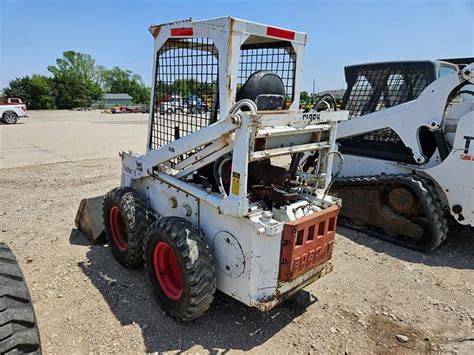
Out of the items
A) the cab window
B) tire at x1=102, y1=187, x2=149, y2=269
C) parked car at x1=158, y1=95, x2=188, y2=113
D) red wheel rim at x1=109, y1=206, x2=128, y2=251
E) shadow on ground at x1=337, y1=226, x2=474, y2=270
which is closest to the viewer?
parked car at x1=158, y1=95, x2=188, y2=113

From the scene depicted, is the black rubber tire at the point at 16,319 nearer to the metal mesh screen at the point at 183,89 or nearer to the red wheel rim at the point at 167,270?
the red wheel rim at the point at 167,270

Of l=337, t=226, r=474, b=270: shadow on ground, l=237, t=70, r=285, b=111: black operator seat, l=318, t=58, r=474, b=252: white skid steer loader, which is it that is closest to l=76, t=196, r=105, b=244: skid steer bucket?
l=237, t=70, r=285, b=111: black operator seat

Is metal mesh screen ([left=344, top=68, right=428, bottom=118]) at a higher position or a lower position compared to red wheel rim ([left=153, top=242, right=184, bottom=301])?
higher

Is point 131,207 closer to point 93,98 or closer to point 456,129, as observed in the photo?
point 456,129

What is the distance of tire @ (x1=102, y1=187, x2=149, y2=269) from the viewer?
356 cm

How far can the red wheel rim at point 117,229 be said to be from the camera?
155 inches

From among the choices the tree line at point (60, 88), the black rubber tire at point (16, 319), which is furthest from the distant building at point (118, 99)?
the black rubber tire at point (16, 319)

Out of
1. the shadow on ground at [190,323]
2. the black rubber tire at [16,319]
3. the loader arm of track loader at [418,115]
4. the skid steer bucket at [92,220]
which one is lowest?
the shadow on ground at [190,323]

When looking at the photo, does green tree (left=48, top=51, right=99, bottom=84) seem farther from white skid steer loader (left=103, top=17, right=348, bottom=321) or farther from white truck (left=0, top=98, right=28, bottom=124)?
white skid steer loader (left=103, top=17, right=348, bottom=321)

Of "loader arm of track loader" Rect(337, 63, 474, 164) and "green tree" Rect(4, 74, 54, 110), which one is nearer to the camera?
"loader arm of track loader" Rect(337, 63, 474, 164)

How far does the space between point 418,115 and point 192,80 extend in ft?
10.2

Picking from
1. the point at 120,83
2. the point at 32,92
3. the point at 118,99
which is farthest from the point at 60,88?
the point at 120,83

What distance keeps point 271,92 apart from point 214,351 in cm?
214

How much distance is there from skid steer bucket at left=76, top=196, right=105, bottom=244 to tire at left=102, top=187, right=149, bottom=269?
42 cm
